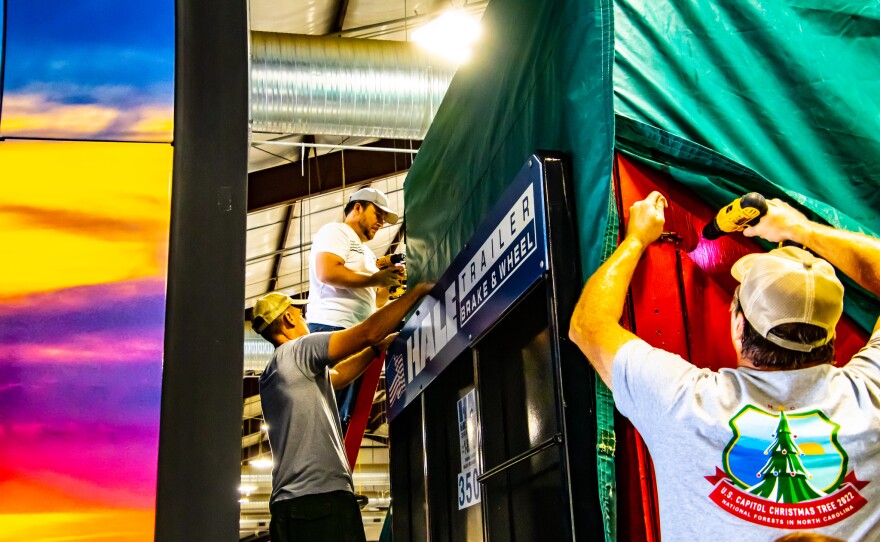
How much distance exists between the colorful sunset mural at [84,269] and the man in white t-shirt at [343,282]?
2.67m

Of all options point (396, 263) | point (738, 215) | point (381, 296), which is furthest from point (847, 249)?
point (381, 296)

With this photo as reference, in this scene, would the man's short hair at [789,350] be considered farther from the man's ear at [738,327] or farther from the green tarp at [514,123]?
the green tarp at [514,123]

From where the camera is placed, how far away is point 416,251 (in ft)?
15.3

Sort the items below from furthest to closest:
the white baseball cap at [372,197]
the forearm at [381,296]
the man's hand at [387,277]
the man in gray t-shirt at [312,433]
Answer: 1. the forearm at [381,296]
2. the white baseball cap at [372,197]
3. the man's hand at [387,277]
4. the man in gray t-shirt at [312,433]

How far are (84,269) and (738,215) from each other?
168 cm

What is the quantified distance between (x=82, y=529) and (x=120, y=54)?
1284 mm

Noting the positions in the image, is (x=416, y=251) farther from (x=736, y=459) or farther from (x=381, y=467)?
(x=381, y=467)

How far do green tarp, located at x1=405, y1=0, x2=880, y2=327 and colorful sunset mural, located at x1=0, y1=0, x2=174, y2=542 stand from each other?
114 centimetres

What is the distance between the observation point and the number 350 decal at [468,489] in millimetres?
3344

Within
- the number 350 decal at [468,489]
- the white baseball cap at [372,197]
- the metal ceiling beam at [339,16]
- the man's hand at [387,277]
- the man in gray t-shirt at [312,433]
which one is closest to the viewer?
the number 350 decal at [468,489]

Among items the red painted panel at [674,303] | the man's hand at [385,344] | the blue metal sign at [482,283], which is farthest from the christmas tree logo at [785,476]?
the man's hand at [385,344]

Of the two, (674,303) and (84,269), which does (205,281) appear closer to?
(84,269)

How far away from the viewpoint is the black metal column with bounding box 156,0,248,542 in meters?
2.15

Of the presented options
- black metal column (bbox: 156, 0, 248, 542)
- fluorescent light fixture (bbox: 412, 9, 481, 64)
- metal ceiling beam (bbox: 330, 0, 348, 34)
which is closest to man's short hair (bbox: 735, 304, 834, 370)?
black metal column (bbox: 156, 0, 248, 542)
